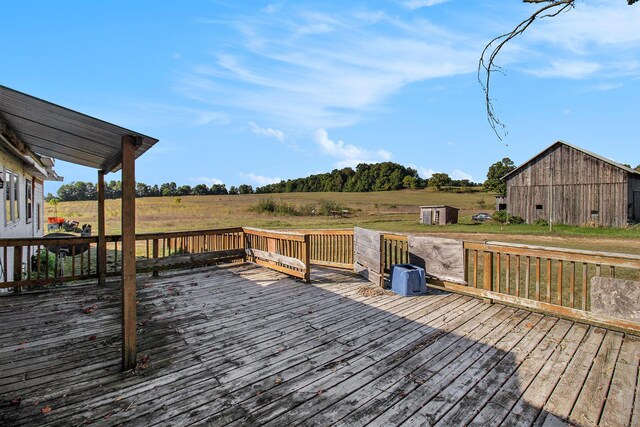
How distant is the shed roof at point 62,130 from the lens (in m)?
3.07

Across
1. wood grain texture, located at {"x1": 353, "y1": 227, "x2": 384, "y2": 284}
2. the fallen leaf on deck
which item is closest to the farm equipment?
the fallen leaf on deck

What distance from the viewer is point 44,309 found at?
5.11 metres

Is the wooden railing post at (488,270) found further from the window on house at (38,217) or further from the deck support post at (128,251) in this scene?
the window on house at (38,217)

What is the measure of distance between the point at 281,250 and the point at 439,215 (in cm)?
1999

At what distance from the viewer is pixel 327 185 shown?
83.6 m

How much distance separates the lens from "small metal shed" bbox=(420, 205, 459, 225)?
24750 mm

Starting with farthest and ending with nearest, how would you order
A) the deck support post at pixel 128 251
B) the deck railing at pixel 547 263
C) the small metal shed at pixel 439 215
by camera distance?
the small metal shed at pixel 439 215, the deck railing at pixel 547 263, the deck support post at pixel 128 251

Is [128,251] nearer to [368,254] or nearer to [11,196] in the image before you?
[368,254]

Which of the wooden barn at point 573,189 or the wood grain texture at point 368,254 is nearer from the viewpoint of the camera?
the wood grain texture at point 368,254

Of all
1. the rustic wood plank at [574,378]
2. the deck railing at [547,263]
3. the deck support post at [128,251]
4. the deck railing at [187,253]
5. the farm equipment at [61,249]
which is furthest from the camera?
the deck railing at [187,253]

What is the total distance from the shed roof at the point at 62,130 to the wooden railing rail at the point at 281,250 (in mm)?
3635

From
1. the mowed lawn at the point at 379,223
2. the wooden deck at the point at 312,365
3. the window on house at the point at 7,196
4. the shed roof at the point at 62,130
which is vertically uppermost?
the shed roof at the point at 62,130

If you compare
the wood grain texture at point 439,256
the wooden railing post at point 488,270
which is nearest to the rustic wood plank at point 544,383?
the wooden railing post at point 488,270

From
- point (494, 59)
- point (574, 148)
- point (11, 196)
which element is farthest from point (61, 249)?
point (574, 148)
